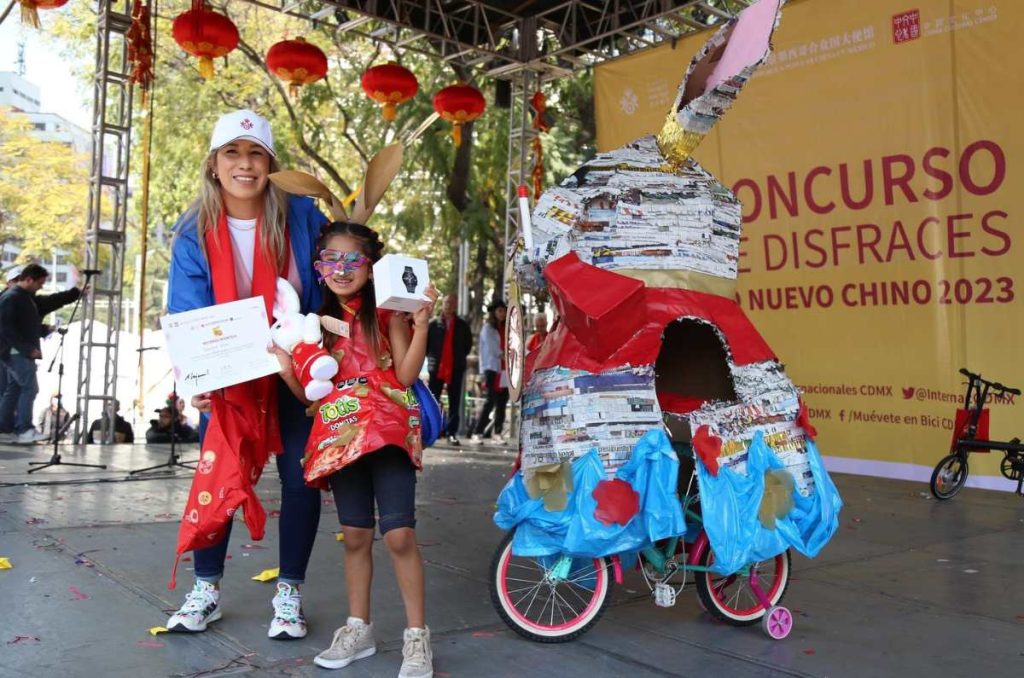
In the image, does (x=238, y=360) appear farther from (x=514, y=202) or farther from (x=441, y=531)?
(x=514, y=202)

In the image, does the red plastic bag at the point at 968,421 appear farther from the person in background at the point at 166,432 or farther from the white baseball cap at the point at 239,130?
the person in background at the point at 166,432

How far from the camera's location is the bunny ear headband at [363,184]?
2926 millimetres

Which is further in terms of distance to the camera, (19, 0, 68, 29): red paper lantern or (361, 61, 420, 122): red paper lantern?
(361, 61, 420, 122): red paper lantern

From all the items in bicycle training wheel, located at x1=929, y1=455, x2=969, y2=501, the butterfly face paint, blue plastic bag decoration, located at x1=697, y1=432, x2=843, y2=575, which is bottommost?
bicycle training wheel, located at x1=929, y1=455, x2=969, y2=501

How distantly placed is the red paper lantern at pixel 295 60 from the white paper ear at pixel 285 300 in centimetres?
575

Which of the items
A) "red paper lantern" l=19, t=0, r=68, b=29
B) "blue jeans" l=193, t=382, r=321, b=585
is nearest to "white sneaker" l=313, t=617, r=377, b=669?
"blue jeans" l=193, t=382, r=321, b=585

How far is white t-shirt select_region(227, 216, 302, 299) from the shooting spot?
2951 millimetres

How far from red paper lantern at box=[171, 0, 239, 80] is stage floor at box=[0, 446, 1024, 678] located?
370cm

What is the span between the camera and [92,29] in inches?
610

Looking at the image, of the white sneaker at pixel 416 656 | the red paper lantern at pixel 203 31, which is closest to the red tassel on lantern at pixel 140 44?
the red paper lantern at pixel 203 31

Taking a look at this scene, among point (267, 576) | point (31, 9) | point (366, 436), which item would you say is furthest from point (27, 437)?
point (366, 436)

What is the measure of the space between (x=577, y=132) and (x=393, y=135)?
10.8ft

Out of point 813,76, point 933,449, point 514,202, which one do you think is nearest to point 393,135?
point 514,202

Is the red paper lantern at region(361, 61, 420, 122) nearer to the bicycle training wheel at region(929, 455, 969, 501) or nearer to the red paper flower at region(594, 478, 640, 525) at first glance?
the bicycle training wheel at region(929, 455, 969, 501)
